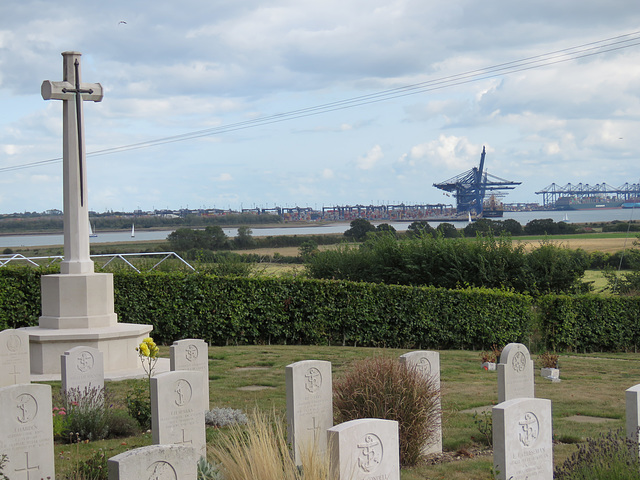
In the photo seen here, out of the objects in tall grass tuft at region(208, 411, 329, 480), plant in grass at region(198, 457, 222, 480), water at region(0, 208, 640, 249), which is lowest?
plant in grass at region(198, 457, 222, 480)

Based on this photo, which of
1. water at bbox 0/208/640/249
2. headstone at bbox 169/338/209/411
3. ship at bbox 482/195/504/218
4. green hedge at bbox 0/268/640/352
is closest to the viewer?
headstone at bbox 169/338/209/411

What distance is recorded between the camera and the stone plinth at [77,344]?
12.1m

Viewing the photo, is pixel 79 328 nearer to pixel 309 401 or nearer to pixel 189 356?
pixel 189 356

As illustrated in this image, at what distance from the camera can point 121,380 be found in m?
11.6

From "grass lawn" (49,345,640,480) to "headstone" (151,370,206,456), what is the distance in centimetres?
87

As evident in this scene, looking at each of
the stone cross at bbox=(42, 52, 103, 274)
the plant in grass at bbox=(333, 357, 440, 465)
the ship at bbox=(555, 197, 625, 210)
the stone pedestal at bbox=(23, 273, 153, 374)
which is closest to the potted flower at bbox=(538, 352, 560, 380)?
the plant in grass at bbox=(333, 357, 440, 465)

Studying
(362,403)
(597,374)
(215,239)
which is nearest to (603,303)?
(597,374)

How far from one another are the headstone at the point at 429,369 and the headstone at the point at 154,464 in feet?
12.2

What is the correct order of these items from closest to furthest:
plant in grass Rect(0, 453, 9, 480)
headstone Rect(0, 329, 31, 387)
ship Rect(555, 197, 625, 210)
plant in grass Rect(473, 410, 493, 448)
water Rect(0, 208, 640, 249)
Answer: plant in grass Rect(0, 453, 9, 480) → plant in grass Rect(473, 410, 493, 448) → headstone Rect(0, 329, 31, 387) → water Rect(0, 208, 640, 249) → ship Rect(555, 197, 625, 210)

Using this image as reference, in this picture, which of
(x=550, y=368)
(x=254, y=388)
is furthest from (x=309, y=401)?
(x=550, y=368)

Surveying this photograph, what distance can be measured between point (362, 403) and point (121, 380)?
19.1 feet

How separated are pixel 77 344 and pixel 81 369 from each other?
3.72 m

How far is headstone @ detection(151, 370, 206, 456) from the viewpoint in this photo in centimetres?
630

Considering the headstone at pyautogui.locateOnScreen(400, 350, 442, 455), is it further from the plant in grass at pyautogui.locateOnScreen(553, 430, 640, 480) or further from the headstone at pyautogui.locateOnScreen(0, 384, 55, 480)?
the headstone at pyautogui.locateOnScreen(0, 384, 55, 480)
